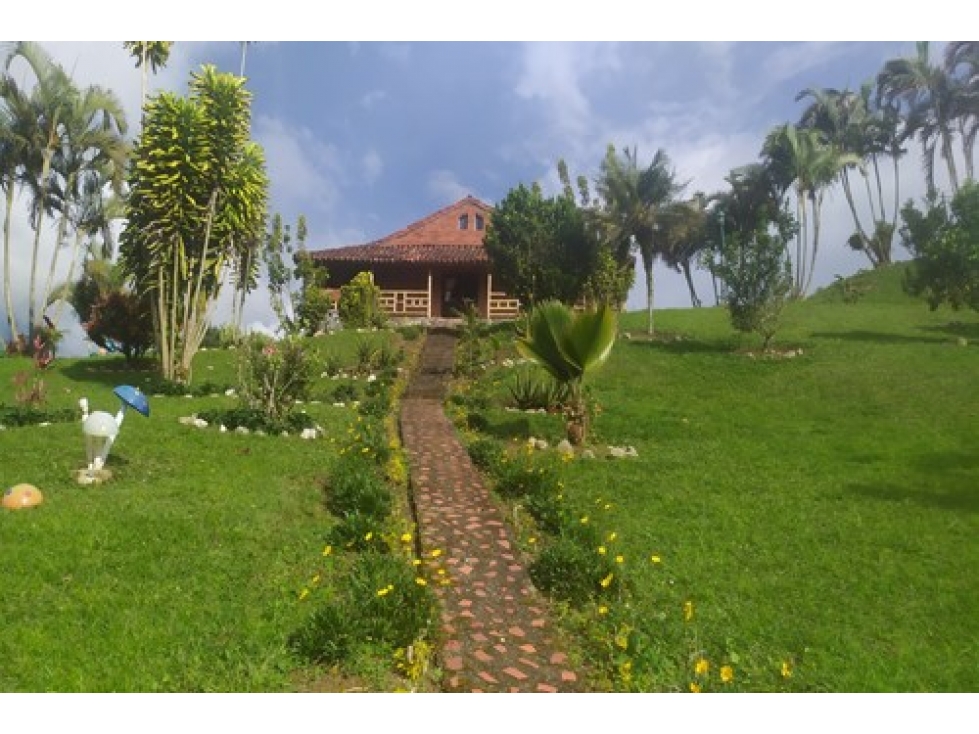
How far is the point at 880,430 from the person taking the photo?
11.9 metres

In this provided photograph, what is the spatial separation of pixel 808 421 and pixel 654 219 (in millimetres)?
16502

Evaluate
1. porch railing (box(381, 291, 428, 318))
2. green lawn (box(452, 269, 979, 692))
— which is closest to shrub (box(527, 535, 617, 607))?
green lawn (box(452, 269, 979, 692))

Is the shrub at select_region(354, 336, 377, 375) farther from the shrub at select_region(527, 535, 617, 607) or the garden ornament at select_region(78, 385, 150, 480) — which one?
the shrub at select_region(527, 535, 617, 607)

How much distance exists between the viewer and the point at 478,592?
18.9 feet

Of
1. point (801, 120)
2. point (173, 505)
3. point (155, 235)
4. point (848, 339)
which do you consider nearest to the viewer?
point (173, 505)

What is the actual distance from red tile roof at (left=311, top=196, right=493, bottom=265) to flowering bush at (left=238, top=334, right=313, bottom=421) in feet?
56.2

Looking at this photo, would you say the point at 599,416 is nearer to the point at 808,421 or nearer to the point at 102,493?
the point at 808,421

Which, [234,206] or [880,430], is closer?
[880,430]

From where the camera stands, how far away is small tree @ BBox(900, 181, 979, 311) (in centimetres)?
2002

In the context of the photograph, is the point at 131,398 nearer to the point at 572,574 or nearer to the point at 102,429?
the point at 102,429

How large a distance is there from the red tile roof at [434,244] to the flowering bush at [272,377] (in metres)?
17.1

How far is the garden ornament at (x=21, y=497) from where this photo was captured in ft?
21.9

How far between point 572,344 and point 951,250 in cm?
1559

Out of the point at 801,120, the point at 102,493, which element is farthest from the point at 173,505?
the point at 801,120
